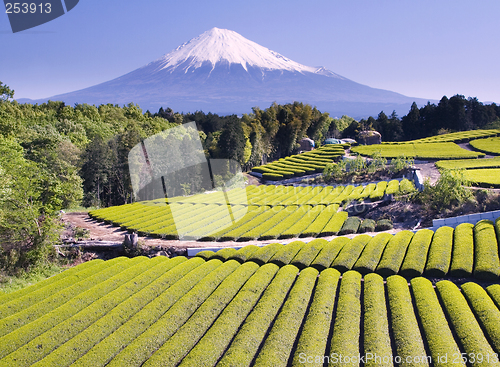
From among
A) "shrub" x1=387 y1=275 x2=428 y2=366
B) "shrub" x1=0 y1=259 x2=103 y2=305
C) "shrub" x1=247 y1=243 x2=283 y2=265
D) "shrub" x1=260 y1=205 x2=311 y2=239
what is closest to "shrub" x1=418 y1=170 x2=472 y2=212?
"shrub" x1=260 y1=205 x2=311 y2=239

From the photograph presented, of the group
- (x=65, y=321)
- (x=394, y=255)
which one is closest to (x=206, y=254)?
(x=65, y=321)

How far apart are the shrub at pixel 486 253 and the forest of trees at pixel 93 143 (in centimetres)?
2555

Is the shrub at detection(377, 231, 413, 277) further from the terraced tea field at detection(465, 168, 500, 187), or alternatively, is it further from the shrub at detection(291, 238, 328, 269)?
the terraced tea field at detection(465, 168, 500, 187)

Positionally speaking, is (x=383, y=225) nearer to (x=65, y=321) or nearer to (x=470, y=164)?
(x=65, y=321)

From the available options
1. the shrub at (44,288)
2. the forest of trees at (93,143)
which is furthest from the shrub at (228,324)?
the forest of trees at (93,143)

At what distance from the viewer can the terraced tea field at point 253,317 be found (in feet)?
35.1

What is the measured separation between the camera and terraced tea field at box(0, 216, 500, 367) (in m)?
10.7

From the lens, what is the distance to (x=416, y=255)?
17297 millimetres

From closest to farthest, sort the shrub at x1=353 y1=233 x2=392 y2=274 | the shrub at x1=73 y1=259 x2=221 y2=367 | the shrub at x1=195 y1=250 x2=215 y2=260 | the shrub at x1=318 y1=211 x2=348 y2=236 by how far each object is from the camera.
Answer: the shrub at x1=73 y1=259 x2=221 y2=367, the shrub at x1=353 y1=233 x2=392 y2=274, the shrub at x1=195 y1=250 x2=215 y2=260, the shrub at x1=318 y1=211 x2=348 y2=236

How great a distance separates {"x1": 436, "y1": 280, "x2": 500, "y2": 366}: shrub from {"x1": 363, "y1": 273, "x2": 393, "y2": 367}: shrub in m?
2.41

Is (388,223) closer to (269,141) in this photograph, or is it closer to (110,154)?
(110,154)

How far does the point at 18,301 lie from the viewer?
48.0 ft

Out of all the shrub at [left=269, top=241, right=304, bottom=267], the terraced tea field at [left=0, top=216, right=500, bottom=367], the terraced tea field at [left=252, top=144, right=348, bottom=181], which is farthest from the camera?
the terraced tea field at [left=252, top=144, right=348, bottom=181]

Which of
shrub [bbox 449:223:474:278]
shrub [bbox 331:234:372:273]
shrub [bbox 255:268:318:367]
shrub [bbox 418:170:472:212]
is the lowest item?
shrub [bbox 255:268:318:367]
